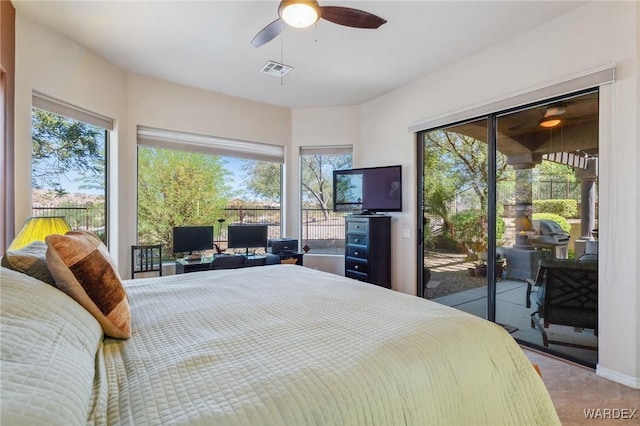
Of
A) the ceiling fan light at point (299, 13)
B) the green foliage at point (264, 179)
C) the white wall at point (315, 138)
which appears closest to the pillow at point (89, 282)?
the ceiling fan light at point (299, 13)

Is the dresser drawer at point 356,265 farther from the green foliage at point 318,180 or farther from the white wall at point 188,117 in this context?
the white wall at point 188,117

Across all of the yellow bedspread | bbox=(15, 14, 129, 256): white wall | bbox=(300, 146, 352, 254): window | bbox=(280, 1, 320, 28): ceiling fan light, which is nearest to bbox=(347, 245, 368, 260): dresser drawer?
bbox=(300, 146, 352, 254): window

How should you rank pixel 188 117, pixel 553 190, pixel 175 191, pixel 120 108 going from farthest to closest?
pixel 175 191, pixel 188 117, pixel 120 108, pixel 553 190

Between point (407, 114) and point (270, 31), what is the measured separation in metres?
2.18

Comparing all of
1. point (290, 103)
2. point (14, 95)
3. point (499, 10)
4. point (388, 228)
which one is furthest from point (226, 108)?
point (499, 10)

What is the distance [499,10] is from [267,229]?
3497 mm

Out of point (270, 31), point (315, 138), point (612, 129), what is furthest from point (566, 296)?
point (315, 138)

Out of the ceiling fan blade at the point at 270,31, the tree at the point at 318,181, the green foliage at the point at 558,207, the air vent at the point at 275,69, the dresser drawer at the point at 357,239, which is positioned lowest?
the dresser drawer at the point at 357,239

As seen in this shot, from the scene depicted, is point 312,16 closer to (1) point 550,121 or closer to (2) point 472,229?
(1) point 550,121

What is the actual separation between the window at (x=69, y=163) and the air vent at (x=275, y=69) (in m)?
1.83

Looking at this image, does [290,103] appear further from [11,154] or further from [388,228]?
[11,154]

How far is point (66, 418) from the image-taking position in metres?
0.57

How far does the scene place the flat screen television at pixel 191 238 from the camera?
371cm

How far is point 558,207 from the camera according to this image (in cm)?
262
